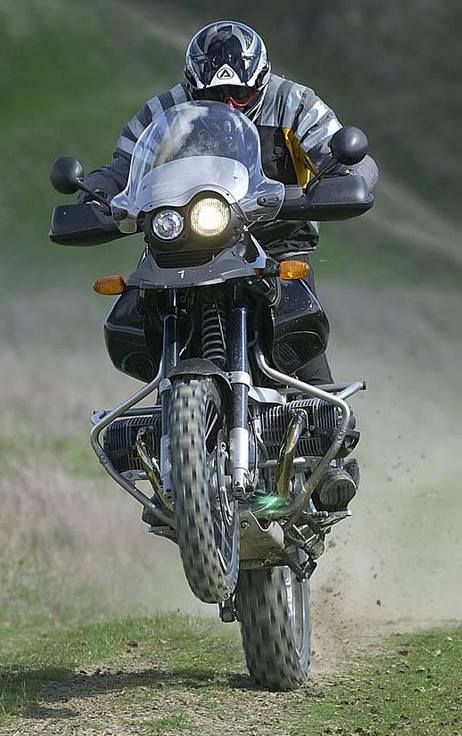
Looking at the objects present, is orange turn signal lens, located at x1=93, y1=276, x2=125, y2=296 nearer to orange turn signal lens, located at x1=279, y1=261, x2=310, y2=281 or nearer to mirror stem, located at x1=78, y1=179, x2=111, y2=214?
mirror stem, located at x1=78, y1=179, x2=111, y2=214

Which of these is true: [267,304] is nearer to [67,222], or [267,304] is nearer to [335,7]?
[67,222]

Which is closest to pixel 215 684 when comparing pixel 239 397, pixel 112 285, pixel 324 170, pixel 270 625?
pixel 270 625

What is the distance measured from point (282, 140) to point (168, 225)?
1.30 meters

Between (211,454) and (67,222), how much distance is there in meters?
1.47

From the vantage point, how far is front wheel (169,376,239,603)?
20.8 ft

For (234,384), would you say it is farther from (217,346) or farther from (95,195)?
(95,195)

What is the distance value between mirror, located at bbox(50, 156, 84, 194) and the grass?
2680mm

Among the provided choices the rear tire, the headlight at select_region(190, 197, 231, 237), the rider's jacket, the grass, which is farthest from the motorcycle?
the grass

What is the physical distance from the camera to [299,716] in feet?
24.7

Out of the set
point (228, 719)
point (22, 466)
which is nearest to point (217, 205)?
point (228, 719)

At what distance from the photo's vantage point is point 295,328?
24.0ft

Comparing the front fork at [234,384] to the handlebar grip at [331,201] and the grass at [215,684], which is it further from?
the grass at [215,684]

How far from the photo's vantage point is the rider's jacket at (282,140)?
7574 millimetres

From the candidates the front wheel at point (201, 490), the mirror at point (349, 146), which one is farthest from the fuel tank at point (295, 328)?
the mirror at point (349, 146)
